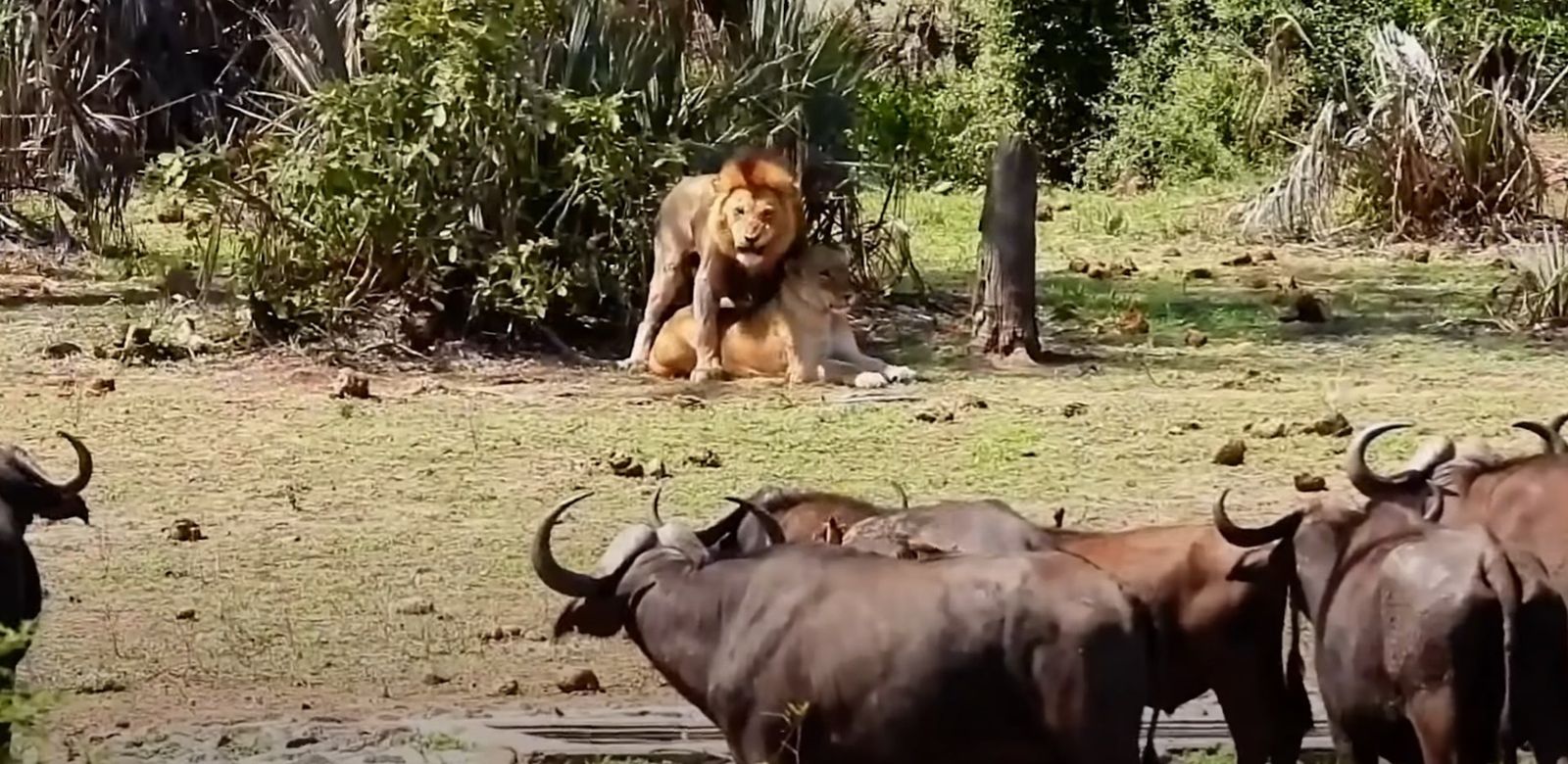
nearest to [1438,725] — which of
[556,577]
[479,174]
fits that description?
[556,577]

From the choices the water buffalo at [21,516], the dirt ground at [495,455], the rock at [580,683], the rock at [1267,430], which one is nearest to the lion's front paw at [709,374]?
the dirt ground at [495,455]

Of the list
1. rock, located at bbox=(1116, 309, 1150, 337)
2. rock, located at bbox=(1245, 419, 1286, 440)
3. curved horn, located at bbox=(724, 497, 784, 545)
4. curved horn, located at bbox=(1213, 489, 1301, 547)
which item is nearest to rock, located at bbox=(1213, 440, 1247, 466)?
rock, located at bbox=(1245, 419, 1286, 440)

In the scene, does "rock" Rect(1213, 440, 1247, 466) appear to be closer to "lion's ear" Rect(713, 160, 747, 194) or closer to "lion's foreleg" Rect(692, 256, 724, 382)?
"lion's foreleg" Rect(692, 256, 724, 382)

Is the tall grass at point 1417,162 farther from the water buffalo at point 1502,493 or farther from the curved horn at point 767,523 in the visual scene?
the curved horn at point 767,523

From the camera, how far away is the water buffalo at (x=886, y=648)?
6.53 metres

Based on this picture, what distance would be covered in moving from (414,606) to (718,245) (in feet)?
17.0

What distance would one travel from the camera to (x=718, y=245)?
1470 centimetres

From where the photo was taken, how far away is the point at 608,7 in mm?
15664

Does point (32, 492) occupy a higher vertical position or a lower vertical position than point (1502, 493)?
lower

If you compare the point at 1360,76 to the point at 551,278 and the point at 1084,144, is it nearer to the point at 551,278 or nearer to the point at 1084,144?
the point at 1084,144

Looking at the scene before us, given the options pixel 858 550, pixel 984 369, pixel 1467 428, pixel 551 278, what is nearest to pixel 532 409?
pixel 551 278

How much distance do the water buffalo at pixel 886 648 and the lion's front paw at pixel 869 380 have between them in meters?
7.26

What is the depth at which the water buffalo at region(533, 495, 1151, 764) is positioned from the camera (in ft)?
21.4

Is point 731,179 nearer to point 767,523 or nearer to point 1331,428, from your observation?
point 1331,428
